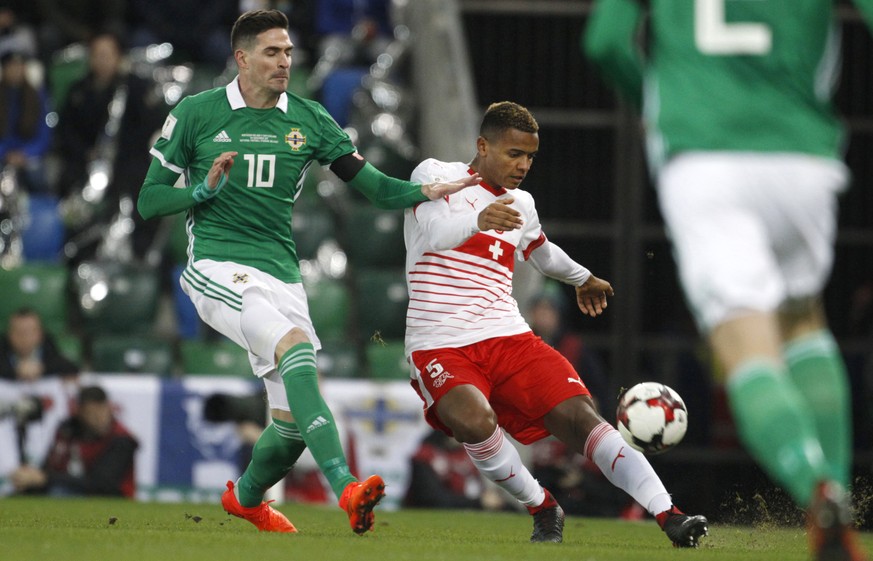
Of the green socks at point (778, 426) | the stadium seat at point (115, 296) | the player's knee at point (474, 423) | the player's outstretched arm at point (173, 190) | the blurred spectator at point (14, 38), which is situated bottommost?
the stadium seat at point (115, 296)

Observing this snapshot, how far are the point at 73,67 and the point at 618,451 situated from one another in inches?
352

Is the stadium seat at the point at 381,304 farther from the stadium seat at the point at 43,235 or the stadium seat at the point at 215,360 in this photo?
the stadium seat at the point at 43,235

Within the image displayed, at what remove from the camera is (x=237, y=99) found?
22.4 ft

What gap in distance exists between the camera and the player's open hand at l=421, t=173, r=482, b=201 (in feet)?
21.7

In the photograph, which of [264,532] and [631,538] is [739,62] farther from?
[631,538]

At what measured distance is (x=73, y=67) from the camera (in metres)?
13.9

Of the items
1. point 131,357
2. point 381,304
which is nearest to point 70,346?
point 131,357

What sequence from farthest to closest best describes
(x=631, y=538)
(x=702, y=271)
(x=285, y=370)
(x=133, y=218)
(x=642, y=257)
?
(x=642, y=257) → (x=133, y=218) → (x=631, y=538) → (x=285, y=370) → (x=702, y=271)

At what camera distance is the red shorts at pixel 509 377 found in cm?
670

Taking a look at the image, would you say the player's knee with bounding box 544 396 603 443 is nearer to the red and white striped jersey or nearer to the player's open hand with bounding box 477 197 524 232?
the red and white striped jersey

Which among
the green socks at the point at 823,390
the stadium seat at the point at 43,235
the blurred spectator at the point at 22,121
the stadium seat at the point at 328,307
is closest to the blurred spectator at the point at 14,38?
the blurred spectator at the point at 22,121

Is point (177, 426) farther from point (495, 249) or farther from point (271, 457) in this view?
point (495, 249)

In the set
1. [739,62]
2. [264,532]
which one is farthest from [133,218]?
[739,62]

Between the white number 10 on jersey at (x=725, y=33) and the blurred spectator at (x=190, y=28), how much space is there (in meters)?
10.0
